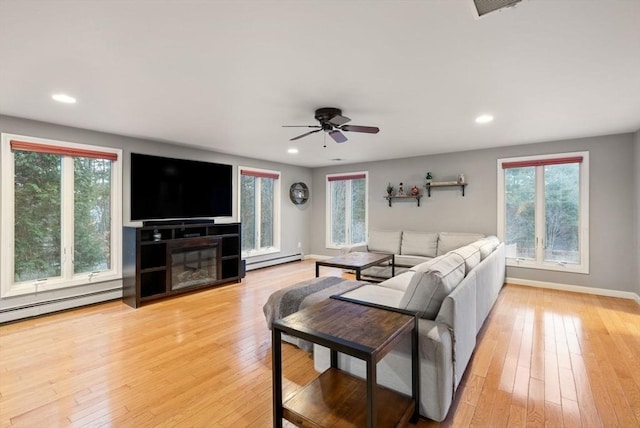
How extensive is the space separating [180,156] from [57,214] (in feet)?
5.95

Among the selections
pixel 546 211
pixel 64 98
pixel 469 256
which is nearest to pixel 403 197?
pixel 546 211

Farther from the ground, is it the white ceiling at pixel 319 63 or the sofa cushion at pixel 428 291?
the white ceiling at pixel 319 63

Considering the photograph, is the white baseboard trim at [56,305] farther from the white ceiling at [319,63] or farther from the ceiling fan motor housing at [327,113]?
the ceiling fan motor housing at [327,113]

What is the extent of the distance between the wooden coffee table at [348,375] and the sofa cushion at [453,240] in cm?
362

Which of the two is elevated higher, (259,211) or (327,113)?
(327,113)

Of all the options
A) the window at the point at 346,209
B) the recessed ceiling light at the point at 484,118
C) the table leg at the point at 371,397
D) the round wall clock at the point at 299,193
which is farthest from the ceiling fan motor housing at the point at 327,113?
the round wall clock at the point at 299,193

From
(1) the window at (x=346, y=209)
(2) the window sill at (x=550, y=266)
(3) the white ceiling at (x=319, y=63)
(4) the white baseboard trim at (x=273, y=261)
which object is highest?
(3) the white ceiling at (x=319, y=63)

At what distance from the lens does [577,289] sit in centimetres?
444

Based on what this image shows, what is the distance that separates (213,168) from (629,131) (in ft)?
20.3

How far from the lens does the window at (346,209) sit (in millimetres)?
6730

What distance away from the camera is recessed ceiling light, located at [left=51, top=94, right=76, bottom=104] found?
2.74 m

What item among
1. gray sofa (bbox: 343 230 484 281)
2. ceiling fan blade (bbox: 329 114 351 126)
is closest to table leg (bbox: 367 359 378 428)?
ceiling fan blade (bbox: 329 114 351 126)

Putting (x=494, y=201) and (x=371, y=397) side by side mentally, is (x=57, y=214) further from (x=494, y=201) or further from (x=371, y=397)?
(x=494, y=201)

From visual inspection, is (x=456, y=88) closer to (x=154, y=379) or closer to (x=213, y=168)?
(x=154, y=379)
